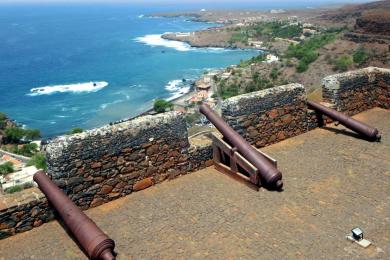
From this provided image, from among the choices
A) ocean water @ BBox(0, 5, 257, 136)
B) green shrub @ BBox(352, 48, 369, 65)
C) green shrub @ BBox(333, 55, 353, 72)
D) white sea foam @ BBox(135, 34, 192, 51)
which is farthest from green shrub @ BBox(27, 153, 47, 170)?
white sea foam @ BBox(135, 34, 192, 51)

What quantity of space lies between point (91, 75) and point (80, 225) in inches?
3576

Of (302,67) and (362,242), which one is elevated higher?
(362,242)

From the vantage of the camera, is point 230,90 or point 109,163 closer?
point 109,163

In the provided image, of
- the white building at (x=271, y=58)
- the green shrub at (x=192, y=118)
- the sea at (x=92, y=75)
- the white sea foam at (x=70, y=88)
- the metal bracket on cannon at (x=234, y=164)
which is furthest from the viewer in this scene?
the white building at (x=271, y=58)

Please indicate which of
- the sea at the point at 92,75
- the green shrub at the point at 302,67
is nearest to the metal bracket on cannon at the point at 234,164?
the sea at the point at 92,75

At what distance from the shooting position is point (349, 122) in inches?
374

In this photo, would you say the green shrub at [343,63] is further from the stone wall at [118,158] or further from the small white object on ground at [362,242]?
the small white object on ground at [362,242]

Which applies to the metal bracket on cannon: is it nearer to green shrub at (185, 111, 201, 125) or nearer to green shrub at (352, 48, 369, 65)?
green shrub at (185, 111, 201, 125)

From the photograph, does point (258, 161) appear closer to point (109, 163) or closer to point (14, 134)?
point (109, 163)

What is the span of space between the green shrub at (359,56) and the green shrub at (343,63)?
110 centimetres

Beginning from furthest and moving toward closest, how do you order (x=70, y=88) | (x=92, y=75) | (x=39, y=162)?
(x=92, y=75) < (x=70, y=88) < (x=39, y=162)

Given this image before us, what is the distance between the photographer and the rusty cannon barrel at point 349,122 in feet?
30.1

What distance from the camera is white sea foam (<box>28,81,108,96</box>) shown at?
80.6 metres

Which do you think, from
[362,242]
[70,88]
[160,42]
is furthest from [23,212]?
[160,42]
